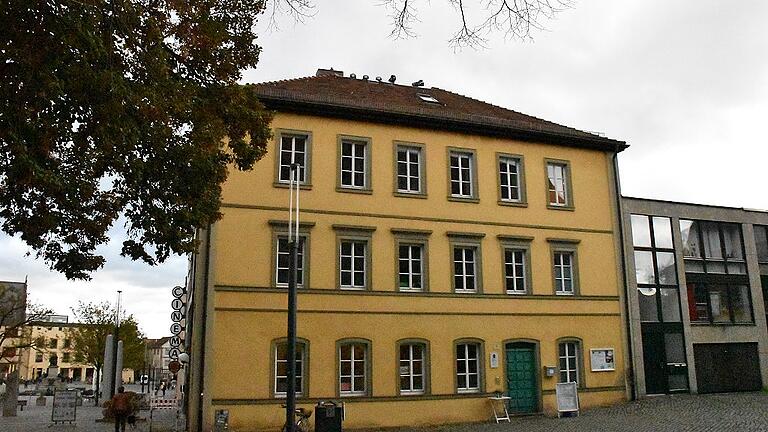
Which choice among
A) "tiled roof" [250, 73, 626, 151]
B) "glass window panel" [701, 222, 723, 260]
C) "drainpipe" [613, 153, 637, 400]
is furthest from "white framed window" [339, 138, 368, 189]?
"glass window panel" [701, 222, 723, 260]

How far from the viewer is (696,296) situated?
26.0m

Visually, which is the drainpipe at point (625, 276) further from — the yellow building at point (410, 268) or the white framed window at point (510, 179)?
the white framed window at point (510, 179)

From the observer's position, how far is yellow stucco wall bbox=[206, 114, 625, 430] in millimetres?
19359

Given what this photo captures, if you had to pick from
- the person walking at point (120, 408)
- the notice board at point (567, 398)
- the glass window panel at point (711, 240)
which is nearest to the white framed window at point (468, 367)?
the notice board at point (567, 398)

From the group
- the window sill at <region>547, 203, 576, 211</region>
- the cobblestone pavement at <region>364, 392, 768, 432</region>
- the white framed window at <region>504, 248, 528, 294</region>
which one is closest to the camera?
the cobblestone pavement at <region>364, 392, 768, 432</region>

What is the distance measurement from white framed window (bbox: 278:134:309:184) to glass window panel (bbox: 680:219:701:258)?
14.6m

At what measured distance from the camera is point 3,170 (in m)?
9.95

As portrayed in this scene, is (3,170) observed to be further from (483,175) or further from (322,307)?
(483,175)

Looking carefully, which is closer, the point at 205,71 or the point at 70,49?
the point at 70,49

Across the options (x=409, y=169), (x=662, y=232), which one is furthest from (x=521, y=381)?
(x=662, y=232)

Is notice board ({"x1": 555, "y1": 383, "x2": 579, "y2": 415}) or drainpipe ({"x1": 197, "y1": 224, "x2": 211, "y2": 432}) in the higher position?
drainpipe ({"x1": 197, "y1": 224, "x2": 211, "y2": 432})

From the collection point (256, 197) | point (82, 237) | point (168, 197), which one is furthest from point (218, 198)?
point (256, 197)

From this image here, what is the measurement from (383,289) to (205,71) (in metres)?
10.6

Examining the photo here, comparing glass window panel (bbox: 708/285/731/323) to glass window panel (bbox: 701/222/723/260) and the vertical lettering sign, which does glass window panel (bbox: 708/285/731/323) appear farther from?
the vertical lettering sign
